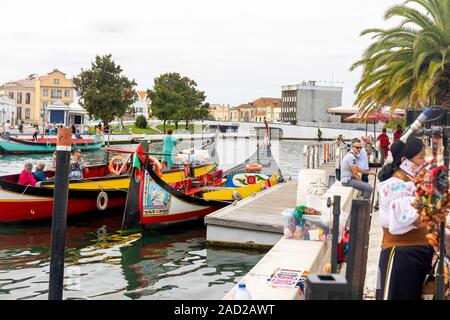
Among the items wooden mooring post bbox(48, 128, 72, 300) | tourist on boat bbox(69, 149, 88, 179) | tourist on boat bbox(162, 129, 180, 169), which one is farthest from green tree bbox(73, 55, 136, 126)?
wooden mooring post bbox(48, 128, 72, 300)

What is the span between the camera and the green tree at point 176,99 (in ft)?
284

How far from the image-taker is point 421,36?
17875mm

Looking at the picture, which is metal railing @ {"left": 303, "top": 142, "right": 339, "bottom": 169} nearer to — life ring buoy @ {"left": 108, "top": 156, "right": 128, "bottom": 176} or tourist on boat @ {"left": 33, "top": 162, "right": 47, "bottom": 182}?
life ring buoy @ {"left": 108, "top": 156, "right": 128, "bottom": 176}

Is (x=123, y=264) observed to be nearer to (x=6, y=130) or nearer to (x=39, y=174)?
(x=39, y=174)

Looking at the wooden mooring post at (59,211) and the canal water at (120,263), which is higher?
the wooden mooring post at (59,211)

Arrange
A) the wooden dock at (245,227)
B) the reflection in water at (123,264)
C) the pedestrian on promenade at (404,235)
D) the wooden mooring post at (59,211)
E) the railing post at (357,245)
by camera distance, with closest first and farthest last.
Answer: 1. the pedestrian on promenade at (404,235)
2. the railing post at (357,245)
3. the wooden mooring post at (59,211)
4. the reflection in water at (123,264)
5. the wooden dock at (245,227)

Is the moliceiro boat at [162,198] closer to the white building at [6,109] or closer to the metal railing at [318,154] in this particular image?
the metal railing at [318,154]

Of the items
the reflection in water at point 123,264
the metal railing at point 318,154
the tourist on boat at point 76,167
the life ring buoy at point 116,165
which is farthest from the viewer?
the metal railing at point 318,154

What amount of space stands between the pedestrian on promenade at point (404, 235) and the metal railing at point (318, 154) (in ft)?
52.9

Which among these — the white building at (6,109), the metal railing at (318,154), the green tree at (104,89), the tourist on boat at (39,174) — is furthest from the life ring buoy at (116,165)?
the white building at (6,109)

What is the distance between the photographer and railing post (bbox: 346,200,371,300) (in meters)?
5.18

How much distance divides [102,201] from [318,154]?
35.0ft
